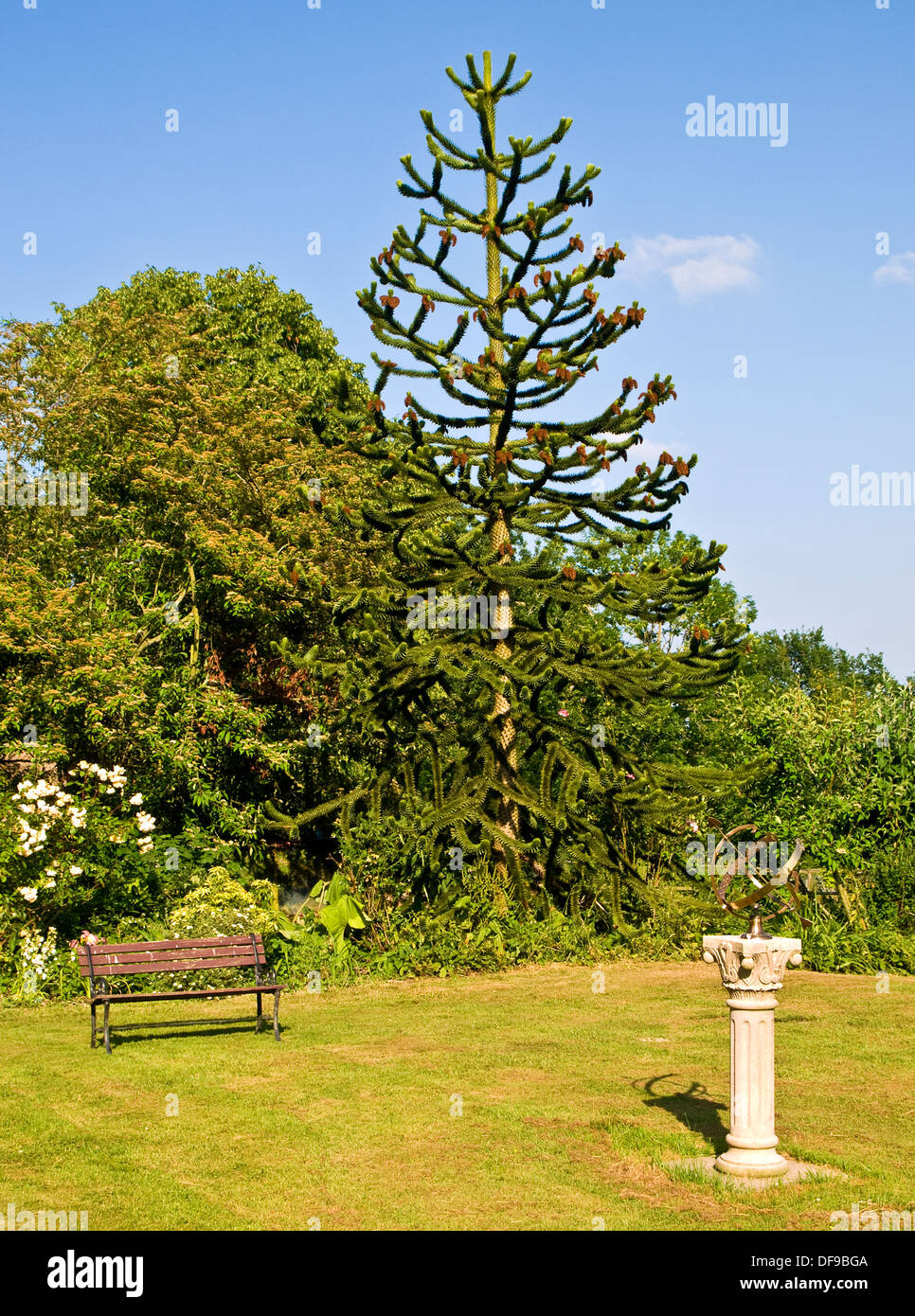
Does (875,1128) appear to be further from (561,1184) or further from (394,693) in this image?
(394,693)

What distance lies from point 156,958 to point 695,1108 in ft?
16.1

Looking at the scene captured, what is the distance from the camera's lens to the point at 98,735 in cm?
1518

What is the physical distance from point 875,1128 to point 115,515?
14430mm

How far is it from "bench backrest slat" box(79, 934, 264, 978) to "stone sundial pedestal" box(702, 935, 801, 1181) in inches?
199

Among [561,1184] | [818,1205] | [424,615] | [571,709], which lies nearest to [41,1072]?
[561,1184]

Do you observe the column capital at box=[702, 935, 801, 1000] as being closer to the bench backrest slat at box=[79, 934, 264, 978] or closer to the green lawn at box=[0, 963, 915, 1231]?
the green lawn at box=[0, 963, 915, 1231]

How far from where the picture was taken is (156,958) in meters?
10.4

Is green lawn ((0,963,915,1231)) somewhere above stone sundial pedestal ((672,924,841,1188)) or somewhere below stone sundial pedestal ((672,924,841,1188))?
below

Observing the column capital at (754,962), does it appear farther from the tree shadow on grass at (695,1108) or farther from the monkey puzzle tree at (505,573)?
the monkey puzzle tree at (505,573)

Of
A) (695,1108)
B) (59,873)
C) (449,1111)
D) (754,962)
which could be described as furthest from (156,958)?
(754,962)

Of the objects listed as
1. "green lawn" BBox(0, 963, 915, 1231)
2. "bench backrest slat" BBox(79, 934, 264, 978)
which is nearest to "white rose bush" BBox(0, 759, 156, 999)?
"green lawn" BBox(0, 963, 915, 1231)

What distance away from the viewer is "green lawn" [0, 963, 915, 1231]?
6.01m

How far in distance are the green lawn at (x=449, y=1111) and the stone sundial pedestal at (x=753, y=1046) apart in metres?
0.27

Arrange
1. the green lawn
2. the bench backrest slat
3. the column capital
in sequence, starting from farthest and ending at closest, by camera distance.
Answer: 1. the bench backrest slat
2. the column capital
3. the green lawn
